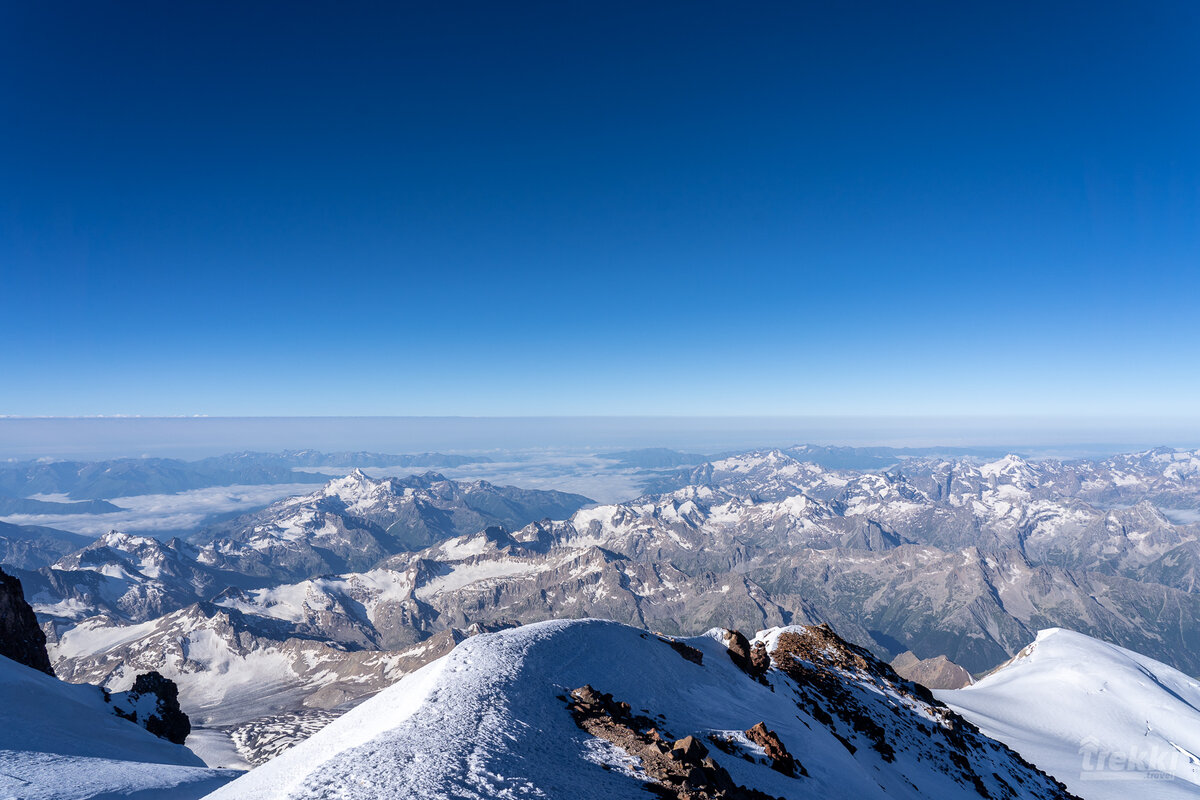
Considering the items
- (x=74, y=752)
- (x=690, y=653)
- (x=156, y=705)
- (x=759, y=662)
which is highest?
(x=690, y=653)

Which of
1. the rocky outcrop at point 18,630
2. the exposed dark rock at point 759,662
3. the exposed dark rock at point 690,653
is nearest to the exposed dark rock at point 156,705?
the rocky outcrop at point 18,630

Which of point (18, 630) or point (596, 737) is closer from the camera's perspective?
point (596, 737)

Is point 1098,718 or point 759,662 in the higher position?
point 759,662

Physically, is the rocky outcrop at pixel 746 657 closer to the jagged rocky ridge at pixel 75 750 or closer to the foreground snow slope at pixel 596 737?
the foreground snow slope at pixel 596 737

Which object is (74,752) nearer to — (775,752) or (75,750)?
(75,750)

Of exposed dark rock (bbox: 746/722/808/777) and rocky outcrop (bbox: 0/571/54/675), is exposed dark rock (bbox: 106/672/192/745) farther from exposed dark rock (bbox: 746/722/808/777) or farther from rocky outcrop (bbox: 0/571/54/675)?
exposed dark rock (bbox: 746/722/808/777)

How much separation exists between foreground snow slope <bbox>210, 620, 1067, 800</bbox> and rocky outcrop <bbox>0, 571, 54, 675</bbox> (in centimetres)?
7153

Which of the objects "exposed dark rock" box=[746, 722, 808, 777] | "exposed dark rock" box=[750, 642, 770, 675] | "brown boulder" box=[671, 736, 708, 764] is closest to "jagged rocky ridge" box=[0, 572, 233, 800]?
"brown boulder" box=[671, 736, 708, 764]

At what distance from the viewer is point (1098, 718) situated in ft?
218

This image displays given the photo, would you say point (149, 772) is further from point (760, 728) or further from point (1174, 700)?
point (1174, 700)

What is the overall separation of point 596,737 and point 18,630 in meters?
84.9

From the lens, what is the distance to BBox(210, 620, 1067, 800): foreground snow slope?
12.6 meters

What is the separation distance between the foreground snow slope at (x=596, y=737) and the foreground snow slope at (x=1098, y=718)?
1883 centimetres

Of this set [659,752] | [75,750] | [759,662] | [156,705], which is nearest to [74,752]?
[75,750]
